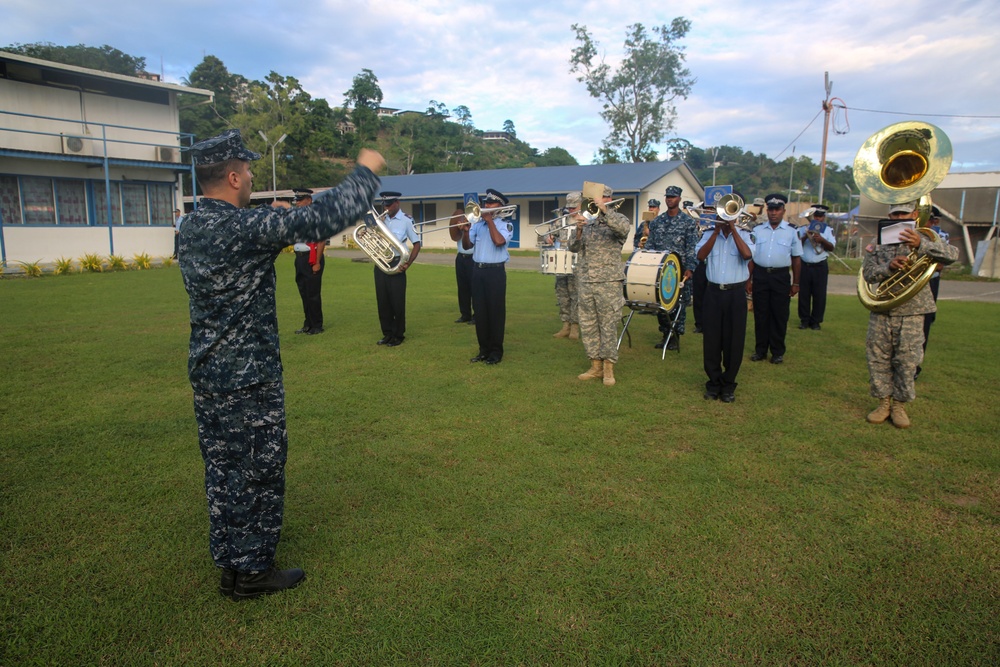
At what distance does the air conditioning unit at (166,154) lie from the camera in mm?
23016

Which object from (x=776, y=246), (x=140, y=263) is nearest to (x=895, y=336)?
(x=776, y=246)

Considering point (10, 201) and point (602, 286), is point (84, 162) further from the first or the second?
point (602, 286)

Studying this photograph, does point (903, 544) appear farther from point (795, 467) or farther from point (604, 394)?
point (604, 394)

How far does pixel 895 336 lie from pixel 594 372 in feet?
9.61

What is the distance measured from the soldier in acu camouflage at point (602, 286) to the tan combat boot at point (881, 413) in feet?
8.07

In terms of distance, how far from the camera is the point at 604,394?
21.2 feet

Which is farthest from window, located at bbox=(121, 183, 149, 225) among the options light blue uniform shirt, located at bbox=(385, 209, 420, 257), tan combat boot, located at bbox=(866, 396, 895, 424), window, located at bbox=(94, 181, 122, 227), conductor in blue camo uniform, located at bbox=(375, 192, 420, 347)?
tan combat boot, located at bbox=(866, 396, 895, 424)

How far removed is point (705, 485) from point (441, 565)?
197 centimetres

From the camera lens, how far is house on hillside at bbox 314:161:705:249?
30.3 metres

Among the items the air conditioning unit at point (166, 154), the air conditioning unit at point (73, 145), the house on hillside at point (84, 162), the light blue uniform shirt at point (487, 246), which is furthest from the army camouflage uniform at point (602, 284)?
the air conditioning unit at point (166, 154)

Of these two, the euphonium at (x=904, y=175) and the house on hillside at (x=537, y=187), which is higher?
the house on hillside at (x=537, y=187)

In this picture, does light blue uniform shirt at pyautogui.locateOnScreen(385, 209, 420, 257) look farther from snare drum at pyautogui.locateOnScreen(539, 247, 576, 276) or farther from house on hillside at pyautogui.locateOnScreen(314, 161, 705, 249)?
house on hillside at pyautogui.locateOnScreen(314, 161, 705, 249)

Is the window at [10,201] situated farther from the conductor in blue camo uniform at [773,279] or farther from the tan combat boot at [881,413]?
the tan combat boot at [881,413]

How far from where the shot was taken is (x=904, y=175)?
17.5 feet
